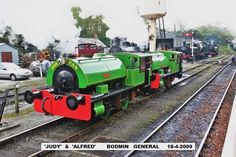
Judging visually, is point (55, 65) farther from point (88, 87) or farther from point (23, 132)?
point (23, 132)

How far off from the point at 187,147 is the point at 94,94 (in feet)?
10.6

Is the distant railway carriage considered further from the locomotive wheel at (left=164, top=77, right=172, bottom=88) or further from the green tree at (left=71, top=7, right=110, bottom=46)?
the green tree at (left=71, top=7, right=110, bottom=46)

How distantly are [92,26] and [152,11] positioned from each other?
3685 cm

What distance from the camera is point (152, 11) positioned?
23.8 m

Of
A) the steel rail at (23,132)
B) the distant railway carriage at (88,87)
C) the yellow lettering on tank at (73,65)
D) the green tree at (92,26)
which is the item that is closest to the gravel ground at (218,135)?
the distant railway carriage at (88,87)

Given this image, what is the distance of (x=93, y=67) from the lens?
9.32 metres

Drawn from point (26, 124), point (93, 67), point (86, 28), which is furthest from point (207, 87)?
point (86, 28)

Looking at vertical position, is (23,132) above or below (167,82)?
below

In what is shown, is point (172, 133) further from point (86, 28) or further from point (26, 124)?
point (86, 28)

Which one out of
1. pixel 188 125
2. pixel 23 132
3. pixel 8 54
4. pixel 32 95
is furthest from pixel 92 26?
pixel 23 132

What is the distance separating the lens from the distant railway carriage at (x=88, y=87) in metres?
8.57

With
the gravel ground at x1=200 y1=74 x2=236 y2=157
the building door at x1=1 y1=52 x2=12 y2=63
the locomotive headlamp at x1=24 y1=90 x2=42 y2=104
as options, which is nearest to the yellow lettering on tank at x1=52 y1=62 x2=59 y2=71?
the locomotive headlamp at x1=24 y1=90 x2=42 y2=104

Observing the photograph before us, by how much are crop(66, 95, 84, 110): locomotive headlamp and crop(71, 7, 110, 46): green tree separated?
50610 mm

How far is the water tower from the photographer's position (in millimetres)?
23609
